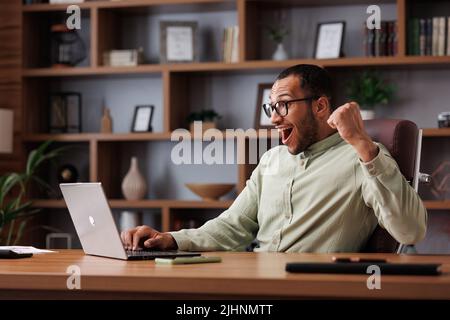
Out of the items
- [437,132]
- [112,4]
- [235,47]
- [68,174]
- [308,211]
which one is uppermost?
[112,4]

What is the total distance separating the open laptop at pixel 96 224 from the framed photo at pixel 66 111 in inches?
109

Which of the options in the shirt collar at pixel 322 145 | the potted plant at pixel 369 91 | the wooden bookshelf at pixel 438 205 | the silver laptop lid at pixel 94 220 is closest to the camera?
the silver laptop lid at pixel 94 220

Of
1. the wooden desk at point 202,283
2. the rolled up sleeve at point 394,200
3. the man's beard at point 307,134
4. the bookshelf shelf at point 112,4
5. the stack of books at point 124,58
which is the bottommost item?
the wooden desk at point 202,283

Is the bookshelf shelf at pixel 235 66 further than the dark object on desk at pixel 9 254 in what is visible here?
Yes

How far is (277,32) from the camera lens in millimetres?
4566

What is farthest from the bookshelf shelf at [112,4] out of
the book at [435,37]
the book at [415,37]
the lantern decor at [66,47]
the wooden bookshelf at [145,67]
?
the book at [435,37]

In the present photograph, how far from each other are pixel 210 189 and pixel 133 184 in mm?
476

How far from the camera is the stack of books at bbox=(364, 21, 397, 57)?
169 inches

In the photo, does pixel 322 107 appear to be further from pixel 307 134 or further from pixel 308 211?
pixel 308 211

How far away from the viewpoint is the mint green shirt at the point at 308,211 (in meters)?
2.35

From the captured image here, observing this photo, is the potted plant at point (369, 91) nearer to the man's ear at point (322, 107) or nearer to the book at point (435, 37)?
the book at point (435, 37)

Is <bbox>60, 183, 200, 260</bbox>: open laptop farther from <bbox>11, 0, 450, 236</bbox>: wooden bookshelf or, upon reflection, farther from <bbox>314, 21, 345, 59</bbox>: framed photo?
<bbox>314, 21, 345, 59</bbox>: framed photo

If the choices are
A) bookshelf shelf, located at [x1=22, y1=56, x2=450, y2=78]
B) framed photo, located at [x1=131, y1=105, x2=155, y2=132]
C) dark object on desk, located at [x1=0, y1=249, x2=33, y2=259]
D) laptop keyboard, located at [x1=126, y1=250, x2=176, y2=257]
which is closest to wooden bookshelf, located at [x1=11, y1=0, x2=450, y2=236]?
bookshelf shelf, located at [x1=22, y1=56, x2=450, y2=78]

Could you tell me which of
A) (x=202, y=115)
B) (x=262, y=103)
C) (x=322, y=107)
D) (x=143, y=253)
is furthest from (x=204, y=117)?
(x=143, y=253)
